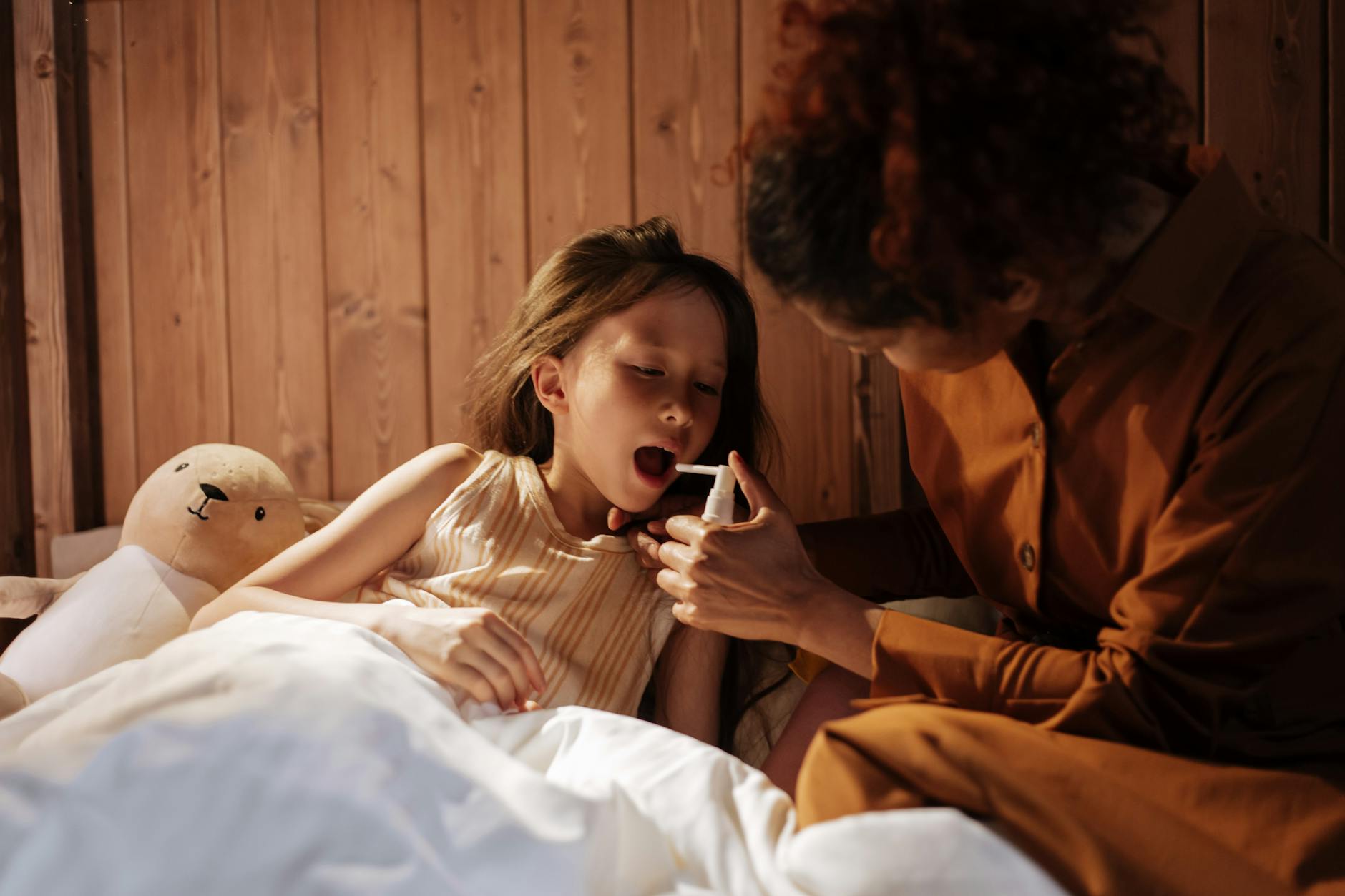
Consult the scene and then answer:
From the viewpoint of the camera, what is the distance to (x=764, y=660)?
4.61ft

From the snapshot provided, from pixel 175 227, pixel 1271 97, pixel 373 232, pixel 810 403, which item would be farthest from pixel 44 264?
pixel 1271 97

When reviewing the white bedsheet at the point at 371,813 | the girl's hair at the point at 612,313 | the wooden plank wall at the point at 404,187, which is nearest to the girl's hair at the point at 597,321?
the girl's hair at the point at 612,313

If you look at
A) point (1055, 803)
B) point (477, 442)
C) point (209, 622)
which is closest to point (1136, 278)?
point (1055, 803)

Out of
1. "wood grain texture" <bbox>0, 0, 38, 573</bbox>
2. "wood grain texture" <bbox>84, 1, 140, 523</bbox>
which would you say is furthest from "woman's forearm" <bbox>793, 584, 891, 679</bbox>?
"wood grain texture" <bbox>0, 0, 38, 573</bbox>

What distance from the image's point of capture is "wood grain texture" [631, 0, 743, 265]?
64.8 inches

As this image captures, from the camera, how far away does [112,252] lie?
6.13 ft

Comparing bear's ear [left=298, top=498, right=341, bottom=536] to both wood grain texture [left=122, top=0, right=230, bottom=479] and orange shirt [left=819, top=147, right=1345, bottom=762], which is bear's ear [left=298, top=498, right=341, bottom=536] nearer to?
wood grain texture [left=122, top=0, right=230, bottom=479]

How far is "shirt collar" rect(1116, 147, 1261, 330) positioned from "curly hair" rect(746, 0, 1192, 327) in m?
0.06

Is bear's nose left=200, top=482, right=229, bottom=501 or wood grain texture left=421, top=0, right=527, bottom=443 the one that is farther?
wood grain texture left=421, top=0, right=527, bottom=443

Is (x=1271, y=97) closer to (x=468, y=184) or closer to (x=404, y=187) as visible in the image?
(x=468, y=184)

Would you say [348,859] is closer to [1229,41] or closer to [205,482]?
[205,482]

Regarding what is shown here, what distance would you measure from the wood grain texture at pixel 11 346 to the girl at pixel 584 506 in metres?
0.86

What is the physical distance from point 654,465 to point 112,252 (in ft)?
3.98

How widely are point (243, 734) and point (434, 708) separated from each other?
0.53 feet
